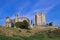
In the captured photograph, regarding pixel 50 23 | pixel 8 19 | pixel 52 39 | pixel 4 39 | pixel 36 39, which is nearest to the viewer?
pixel 4 39

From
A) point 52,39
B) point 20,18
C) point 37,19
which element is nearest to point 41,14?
point 37,19

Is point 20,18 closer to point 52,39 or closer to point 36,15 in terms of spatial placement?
point 36,15

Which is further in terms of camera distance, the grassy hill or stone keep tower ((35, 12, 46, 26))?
stone keep tower ((35, 12, 46, 26))

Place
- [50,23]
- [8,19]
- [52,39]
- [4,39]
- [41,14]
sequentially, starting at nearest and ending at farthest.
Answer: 1. [4,39]
2. [52,39]
3. [50,23]
4. [8,19]
5. [41,14]

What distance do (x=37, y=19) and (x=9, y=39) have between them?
96924 millimetres

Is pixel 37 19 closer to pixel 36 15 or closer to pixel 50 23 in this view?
pixel 36 15

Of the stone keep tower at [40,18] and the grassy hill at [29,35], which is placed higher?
the stone keep tower at [40,18]

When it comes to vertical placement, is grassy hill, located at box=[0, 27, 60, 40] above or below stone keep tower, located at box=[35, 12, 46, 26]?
below

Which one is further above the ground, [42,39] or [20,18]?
[20,18]

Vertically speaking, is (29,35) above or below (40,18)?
below

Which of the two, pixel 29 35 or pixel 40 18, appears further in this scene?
pixel 40 18

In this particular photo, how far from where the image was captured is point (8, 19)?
122 meters

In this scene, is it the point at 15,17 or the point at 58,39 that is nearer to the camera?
the point at 58,39

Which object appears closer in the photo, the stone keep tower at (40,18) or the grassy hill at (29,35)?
the grassy hill at (29,35)
